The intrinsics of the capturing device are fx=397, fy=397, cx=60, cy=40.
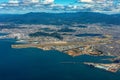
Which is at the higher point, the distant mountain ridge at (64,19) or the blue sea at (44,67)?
the blue sea at (44,67)

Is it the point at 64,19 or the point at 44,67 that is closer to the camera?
the point at 44,67

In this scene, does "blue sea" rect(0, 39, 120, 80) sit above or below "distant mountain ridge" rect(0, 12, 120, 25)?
above

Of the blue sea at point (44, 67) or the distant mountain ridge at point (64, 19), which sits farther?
the distant mountain ridge at point (64, 19)

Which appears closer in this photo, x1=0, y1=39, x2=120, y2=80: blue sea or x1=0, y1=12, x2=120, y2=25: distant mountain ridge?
x1=0, y1=39, x2=120, y2=80: blue sea

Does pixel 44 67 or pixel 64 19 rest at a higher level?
pixel 44 67

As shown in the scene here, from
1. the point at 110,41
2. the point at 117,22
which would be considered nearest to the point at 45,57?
the point at 110,41

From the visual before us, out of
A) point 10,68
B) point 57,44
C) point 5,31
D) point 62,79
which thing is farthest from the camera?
point 5,31

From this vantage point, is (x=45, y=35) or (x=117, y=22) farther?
(x=117, y=22)

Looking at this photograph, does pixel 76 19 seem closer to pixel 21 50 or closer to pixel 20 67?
pixel 21 50
